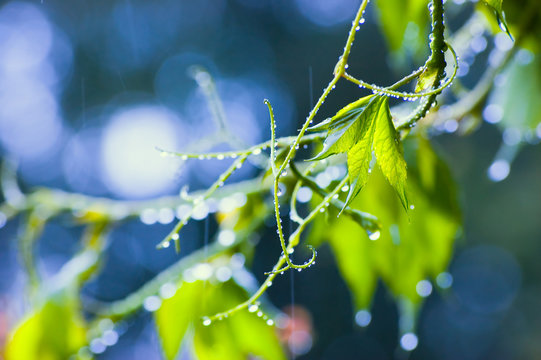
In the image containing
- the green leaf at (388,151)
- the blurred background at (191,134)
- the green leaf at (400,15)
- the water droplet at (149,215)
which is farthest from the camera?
the blurred background at (191,134)

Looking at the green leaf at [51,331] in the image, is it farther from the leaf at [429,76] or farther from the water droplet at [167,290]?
the leaf at [429,76]

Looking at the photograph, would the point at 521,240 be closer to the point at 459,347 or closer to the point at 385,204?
the point at 459,347

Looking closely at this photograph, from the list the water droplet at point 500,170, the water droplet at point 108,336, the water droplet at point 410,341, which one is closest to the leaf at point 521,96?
the water droplet at point 500,170

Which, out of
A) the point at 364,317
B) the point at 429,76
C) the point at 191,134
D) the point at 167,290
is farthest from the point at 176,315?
the point at 191,134

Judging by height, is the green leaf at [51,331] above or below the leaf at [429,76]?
below

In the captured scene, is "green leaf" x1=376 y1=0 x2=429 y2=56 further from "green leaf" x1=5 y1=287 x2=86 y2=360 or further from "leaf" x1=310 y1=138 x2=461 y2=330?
"green leaf" x1=5 y1=287 x2=86 y2=360

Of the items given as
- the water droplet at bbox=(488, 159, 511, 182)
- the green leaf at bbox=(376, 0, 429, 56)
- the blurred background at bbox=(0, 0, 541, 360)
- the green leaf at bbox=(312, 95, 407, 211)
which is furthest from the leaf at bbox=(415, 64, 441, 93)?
the blurred background at bbox=(0, 0, 541, 360)

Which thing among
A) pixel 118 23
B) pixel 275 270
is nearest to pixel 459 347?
Answer: pixel 118 23
